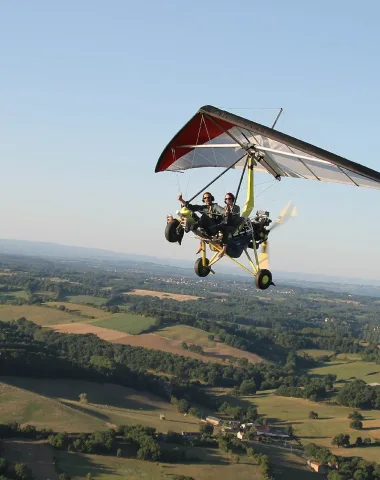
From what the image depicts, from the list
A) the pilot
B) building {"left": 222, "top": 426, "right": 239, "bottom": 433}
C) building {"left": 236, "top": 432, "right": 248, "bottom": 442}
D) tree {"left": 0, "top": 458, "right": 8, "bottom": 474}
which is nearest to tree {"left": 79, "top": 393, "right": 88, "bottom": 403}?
building {"left": 222, "top": 426, "right": 239, "bottom": 433}

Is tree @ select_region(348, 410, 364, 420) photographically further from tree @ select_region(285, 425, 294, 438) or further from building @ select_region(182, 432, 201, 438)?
building @ select_region(182, 432, 201, 438)

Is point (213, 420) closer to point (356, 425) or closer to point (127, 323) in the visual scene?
point (356, 425)

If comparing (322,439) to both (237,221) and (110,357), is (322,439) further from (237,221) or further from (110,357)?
(237,221)

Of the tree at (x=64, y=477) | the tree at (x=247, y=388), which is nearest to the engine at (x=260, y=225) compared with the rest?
the tree at (x=64, y=477)

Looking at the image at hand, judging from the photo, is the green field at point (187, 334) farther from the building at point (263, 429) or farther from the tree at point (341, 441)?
the tree at point (341, 441)

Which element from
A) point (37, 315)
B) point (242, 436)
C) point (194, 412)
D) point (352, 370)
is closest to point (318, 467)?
point (242, 436)

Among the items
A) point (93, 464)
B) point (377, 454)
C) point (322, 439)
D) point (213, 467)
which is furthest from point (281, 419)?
point (93, 464)
